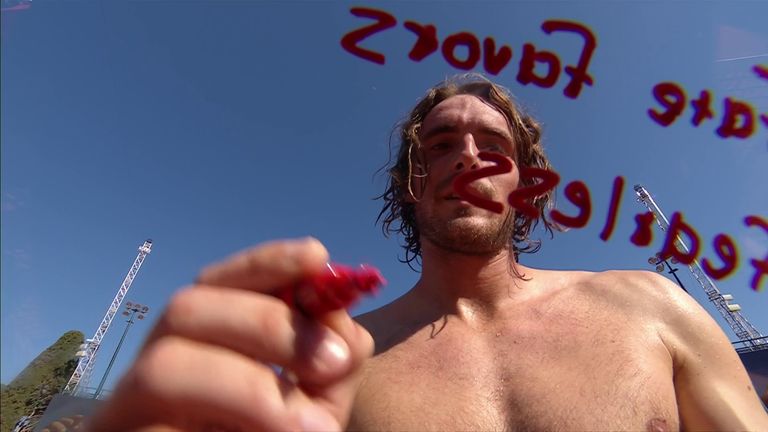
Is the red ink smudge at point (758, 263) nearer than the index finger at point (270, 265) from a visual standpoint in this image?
No

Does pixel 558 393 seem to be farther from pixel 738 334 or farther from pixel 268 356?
pixel 738 334

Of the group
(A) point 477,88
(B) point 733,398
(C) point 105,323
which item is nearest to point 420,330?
(B) point 733,398

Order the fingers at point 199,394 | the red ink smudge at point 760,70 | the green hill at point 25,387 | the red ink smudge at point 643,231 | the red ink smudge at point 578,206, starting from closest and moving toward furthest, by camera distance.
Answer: the fingers at point 199,394, the green hill at point 25,387, the red ink smudge at point 578,206, the red ink smudge at point 643,231, the red ink smudge at point 760,70

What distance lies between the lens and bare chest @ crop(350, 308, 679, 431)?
129 cm

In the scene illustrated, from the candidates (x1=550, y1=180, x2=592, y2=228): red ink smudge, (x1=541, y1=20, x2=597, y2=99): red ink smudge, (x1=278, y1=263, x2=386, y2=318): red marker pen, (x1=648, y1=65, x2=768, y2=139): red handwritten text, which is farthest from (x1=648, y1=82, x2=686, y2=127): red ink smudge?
(x1=278, y1=263, x2=386, y2=318): red marker pen

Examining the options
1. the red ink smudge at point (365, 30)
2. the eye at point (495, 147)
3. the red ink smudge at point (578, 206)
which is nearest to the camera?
the red ink smudge at point (578, 206)

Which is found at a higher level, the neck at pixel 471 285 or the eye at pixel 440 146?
the eye at pixel 440 146

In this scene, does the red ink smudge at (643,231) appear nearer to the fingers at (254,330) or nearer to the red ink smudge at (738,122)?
the red ink smudge at (738,122)

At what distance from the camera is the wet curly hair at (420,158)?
2832mm

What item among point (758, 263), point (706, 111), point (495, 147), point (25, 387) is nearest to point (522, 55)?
point (495, 147)

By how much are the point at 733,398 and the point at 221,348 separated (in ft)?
6.44

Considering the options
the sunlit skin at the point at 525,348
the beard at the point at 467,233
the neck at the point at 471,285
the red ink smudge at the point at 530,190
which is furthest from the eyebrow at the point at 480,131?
the red ink smudge at the point at 530,190

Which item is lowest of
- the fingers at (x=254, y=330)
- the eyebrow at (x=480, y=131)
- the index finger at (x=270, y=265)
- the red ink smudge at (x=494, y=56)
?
the fingers at (x=254, y=330)

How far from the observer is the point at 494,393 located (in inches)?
56.4
